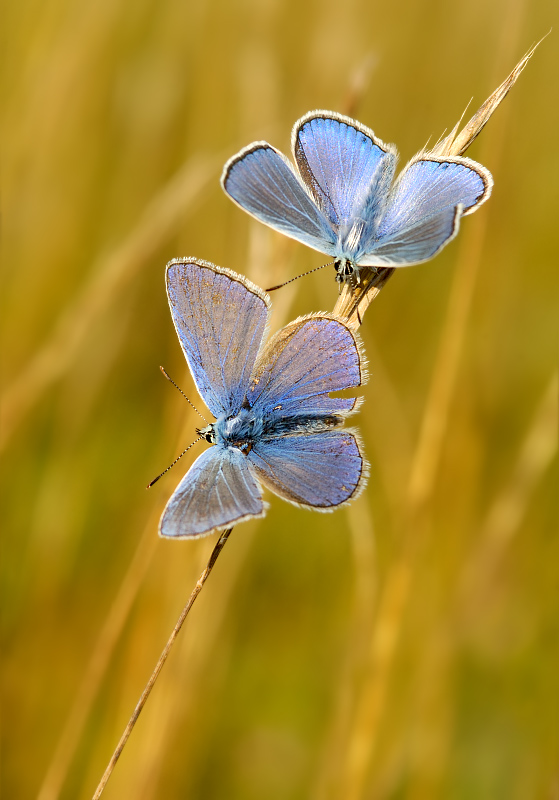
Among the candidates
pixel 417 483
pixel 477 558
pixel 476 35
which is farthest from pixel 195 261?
pixel 476 35

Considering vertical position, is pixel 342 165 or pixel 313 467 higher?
pixel 342 165

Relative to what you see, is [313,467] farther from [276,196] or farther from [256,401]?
[276,196]

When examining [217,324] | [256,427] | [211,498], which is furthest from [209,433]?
[211,498]

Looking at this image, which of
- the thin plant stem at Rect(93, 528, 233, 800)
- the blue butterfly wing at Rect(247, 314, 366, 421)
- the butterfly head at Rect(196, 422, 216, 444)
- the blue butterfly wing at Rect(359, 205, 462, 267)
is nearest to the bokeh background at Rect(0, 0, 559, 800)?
the butterfly head at Rect(196, 422, 216, 444)

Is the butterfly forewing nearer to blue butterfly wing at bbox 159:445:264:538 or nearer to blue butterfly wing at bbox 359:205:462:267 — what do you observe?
blue butterfly wing at bbox 359:205:462:267

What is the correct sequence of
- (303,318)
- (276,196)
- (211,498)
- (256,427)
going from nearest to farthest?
(211,498), (303,318), (276,196), (256,427)

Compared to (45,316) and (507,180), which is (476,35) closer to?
(507,180)
